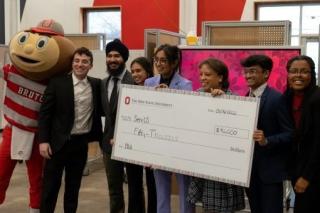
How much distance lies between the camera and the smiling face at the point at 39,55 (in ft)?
10.2

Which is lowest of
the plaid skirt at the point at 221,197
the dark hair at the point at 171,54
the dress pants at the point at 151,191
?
the dress pants at the point at 151,191

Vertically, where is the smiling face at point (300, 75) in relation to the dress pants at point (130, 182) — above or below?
above

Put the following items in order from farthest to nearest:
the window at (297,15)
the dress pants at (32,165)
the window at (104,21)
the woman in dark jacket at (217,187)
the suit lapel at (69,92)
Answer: the window at (104,21), the window at (297,15), the dress pants at (32,165), the suit lapel at (69,92), the woman in dark jacket at (217,187)

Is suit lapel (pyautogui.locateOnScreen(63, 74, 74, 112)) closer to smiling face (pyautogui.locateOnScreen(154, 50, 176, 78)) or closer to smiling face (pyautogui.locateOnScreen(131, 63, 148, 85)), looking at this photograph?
smiling face (pyautogui.locateOnScreen(131, 63, 148, 85))

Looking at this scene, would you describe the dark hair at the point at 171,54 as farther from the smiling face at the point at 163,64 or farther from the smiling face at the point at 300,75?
the smiling face at the point at 300,75

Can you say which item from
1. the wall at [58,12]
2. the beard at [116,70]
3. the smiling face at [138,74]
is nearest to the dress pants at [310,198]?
the smiling face at [138,74]

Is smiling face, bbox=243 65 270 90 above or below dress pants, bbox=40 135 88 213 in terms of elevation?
above

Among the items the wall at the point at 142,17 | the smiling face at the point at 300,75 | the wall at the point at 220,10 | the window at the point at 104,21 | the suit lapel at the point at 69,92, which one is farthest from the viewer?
the window at the point at 104,21

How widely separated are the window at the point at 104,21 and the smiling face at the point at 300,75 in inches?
287

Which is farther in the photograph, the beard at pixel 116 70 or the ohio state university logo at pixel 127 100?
the beard at pixel 116 70

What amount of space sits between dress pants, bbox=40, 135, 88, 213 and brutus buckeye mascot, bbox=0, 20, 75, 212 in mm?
266

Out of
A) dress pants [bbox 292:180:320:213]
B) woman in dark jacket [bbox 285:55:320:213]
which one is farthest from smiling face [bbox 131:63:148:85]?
dress pants [bbox 292:180:320:213]

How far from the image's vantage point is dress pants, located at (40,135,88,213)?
Result: 2953 mm

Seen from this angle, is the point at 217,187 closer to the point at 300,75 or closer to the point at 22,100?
the point at 300,75
